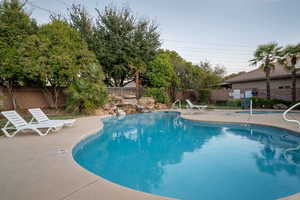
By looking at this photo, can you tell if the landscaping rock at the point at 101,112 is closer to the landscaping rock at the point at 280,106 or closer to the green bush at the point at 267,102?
the green bush at the point at 267,102

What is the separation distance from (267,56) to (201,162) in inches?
475

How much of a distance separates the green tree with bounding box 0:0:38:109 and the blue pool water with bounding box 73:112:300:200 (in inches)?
285

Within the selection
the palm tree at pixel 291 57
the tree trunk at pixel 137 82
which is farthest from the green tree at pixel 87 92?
the palm tree at pixel 291 57

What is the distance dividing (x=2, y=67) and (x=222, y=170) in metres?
11.6

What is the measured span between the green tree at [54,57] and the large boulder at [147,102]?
16.9 feet

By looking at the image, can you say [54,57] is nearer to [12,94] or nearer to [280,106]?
[12,94]

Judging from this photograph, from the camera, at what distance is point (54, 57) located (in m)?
9.45

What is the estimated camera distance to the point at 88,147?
4883 millimetres

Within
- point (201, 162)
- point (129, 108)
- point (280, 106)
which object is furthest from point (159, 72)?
point (201, 162)

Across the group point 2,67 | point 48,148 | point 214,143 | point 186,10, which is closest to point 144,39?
point 186,10

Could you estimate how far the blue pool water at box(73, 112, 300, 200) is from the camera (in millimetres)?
2725

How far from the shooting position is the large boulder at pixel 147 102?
45.0ft

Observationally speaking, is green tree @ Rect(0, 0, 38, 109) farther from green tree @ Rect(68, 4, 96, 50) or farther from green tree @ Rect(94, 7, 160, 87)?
green tree @ Rect(94, 7, 160, 87)

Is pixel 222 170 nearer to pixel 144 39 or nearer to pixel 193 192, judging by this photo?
pixel 193 192
